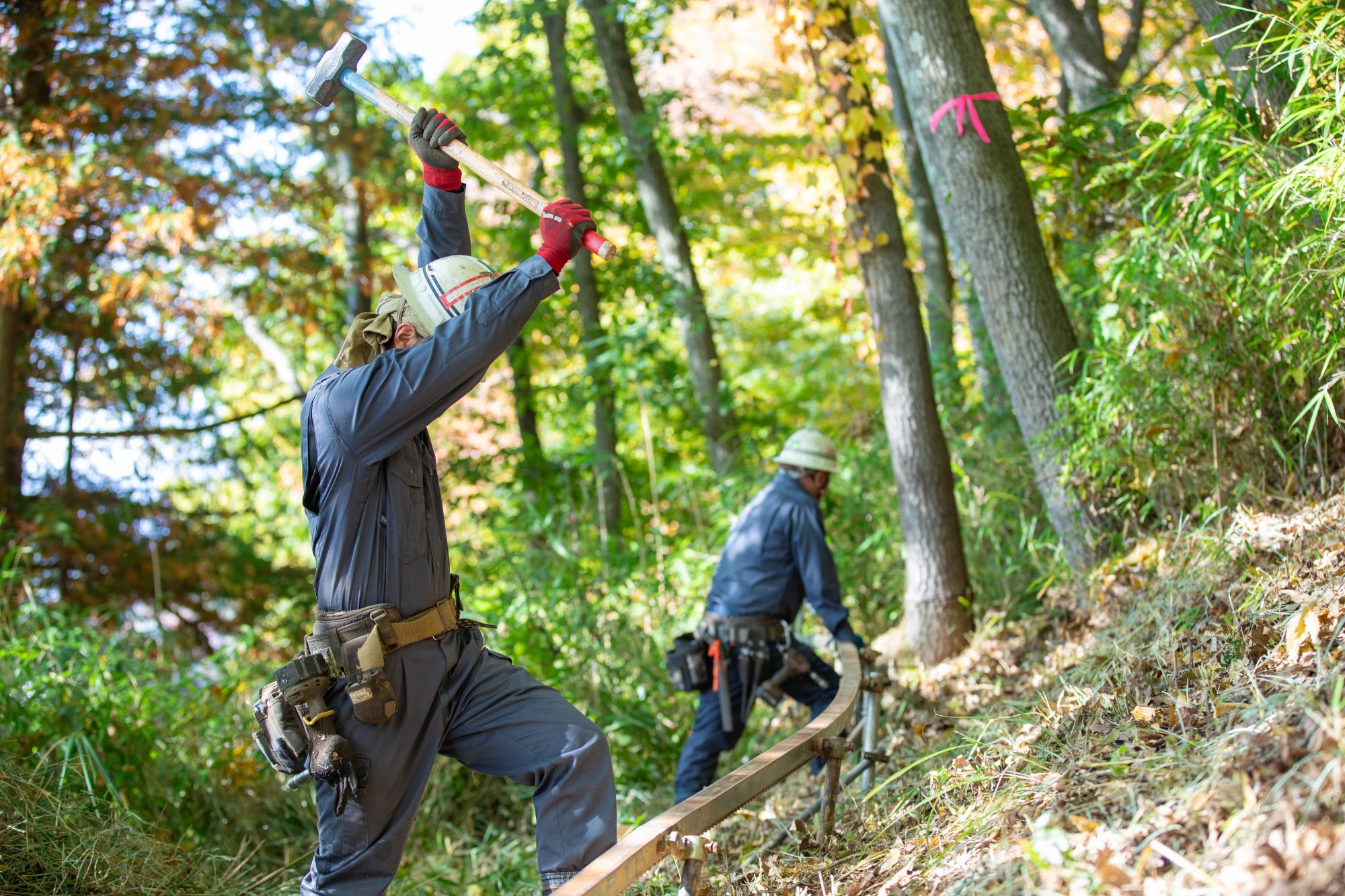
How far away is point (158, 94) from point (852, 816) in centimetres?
842

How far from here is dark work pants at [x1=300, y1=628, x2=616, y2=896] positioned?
2900 mm

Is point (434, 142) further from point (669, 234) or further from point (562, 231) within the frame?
point (669, 234)

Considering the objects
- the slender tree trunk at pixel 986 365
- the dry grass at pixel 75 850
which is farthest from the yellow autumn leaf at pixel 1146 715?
the slender tree trunk at pixel 986 365

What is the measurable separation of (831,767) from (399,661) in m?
1.48

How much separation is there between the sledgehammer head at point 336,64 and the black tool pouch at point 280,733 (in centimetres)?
217

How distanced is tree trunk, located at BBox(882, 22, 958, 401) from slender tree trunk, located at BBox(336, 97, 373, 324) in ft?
16.9

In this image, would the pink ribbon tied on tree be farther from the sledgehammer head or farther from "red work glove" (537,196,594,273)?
the sledgehammer head

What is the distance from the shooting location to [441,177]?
3611 millimetres

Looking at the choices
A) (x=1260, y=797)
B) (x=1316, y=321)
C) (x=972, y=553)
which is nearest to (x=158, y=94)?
(x=972, y=553)

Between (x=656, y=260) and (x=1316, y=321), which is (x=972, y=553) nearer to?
(x=1316, y=321)

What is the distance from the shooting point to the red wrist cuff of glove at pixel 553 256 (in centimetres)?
306

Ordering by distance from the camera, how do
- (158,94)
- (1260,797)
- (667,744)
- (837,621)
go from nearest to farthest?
(1260,797) < (837,621) < (667,744) < (158,94)

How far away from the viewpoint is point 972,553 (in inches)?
243

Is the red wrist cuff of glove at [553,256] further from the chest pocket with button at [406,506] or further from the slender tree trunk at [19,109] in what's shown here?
the slender tree trunk at [19,109]
